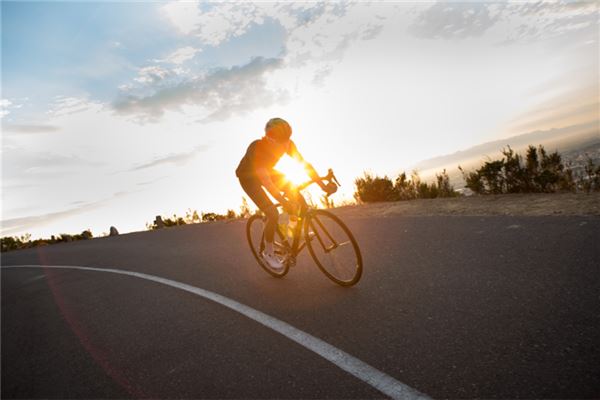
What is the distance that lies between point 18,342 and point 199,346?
11.5 feet

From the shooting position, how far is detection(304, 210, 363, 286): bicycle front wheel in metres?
4.83

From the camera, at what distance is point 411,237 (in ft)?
23.2

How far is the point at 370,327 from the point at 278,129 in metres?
2.68

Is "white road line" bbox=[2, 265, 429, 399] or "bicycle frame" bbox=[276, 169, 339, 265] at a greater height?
"bicycle frame" bbox=[276, 169, 339, 265]

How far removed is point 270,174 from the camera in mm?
5359

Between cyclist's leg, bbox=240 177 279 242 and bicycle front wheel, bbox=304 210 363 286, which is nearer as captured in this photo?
bicycle front wheel, bbox=304 210 363 286

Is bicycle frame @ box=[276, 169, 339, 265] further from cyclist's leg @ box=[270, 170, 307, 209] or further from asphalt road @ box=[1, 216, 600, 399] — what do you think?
asphalt road @ box=[1, 216, 600, 399]

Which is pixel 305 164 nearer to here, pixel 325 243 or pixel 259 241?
pixel 325 243

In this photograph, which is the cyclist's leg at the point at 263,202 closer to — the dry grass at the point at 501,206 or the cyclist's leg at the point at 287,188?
the cyclist's leg at the point at 287,188

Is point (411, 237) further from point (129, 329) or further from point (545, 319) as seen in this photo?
point (129, 329)

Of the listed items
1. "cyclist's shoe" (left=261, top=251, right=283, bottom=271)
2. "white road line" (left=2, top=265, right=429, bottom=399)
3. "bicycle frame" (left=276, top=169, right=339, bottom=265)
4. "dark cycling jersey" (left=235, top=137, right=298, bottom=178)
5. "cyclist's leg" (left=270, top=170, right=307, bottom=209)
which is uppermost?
"dark cycling jersey" (left=235, top=137, right=298, bottom=178)

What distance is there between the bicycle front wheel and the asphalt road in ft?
0.63

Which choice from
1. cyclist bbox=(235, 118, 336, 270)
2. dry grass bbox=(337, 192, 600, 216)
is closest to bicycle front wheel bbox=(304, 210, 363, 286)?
cyclist bbox=(235, 118, 336, 270)

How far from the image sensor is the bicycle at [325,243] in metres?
4.84
